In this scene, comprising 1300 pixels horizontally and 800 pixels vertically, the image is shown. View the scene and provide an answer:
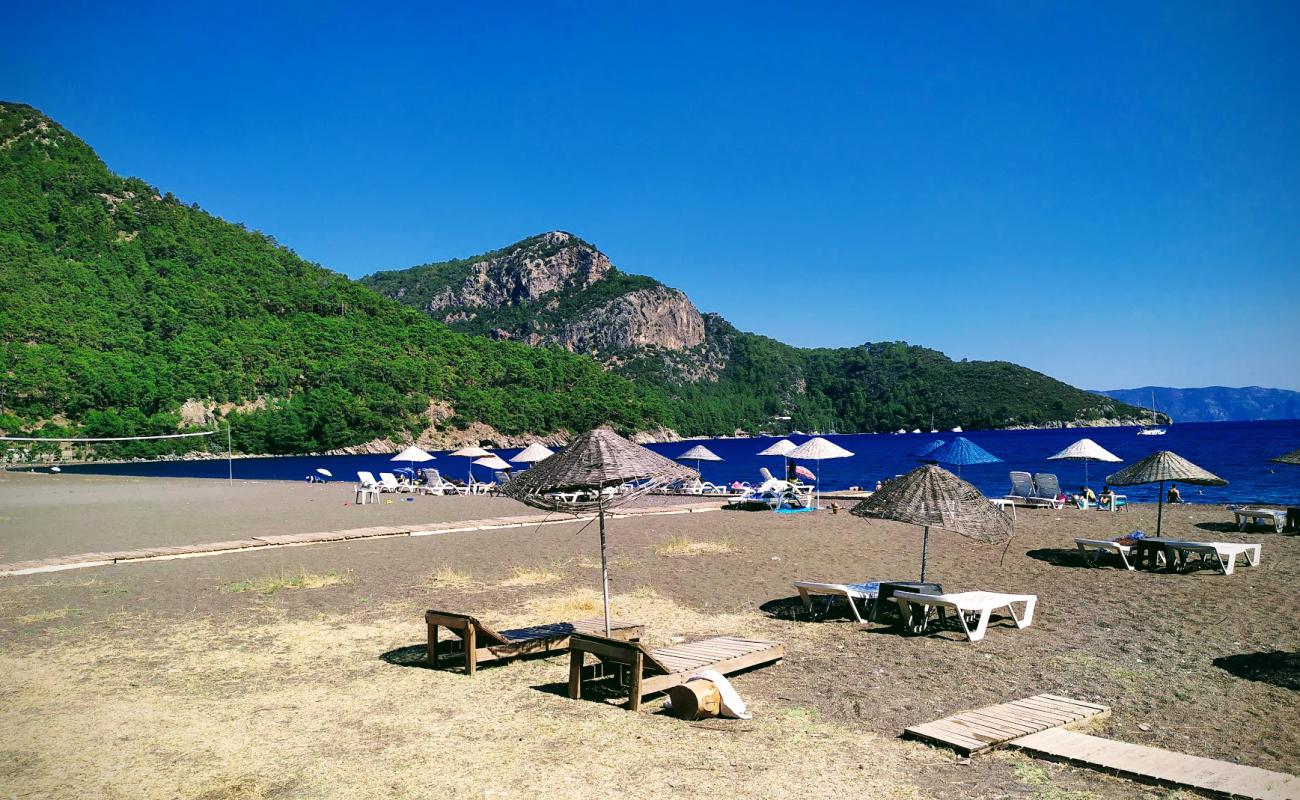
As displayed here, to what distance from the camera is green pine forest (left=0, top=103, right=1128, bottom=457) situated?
8069 centimetres

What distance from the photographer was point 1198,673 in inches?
274

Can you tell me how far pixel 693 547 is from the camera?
48.5ft

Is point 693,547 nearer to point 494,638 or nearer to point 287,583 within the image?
point 287,583

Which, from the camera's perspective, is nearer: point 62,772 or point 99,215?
point 62,772

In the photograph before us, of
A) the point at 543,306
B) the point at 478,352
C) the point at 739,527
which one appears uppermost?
the point at 543,306

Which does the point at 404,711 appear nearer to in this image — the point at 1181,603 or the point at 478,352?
the point at 1181,603

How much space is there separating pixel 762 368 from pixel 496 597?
166582mm

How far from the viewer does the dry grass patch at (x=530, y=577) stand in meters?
11.5

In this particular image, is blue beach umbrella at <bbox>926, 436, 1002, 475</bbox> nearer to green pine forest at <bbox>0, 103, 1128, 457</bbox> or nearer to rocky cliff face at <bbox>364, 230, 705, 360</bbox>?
green pine forest at <bbox>0, 103, 1128, 457</bbox>

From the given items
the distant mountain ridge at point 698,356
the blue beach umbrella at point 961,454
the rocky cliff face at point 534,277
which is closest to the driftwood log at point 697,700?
the blue beach umbrella at point 961,454

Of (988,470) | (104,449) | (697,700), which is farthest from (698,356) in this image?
(697,700)

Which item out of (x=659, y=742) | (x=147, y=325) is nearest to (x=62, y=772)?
(x=659, y=742)

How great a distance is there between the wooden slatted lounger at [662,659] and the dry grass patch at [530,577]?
15.0 feet

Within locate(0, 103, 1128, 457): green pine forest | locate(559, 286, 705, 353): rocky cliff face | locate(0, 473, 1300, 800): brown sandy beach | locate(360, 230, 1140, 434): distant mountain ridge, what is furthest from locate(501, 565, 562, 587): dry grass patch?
locate(559, 286, 705, 353): rocky cliff face
